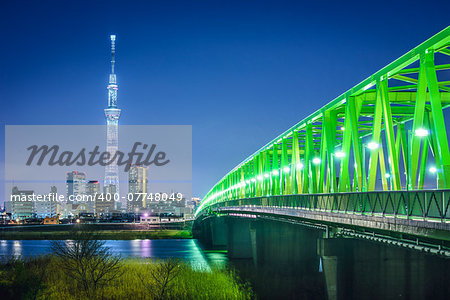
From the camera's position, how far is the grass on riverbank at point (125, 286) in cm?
3869

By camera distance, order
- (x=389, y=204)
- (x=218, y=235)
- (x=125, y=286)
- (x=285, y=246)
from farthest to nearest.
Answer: (x=218, y=235)
(x=285, y=246)
(x=125, y=286)
(x=389, y=204)

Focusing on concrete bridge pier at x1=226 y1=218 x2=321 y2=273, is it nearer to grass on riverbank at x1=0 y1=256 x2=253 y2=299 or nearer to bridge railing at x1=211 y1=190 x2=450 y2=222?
grass on riverbank at x1=0 y1=256 x2=253 y2=299

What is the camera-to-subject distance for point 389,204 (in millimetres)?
25547

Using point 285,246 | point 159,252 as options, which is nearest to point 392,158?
point 285,246

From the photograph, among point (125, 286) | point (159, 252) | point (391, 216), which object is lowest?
point (159, 252)

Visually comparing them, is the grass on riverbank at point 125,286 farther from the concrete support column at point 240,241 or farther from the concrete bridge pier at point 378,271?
the concrete support column at point 240,241

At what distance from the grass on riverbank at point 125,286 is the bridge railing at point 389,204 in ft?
33.8

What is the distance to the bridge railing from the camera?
1981 centimetres

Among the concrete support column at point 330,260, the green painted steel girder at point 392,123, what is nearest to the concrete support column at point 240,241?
the green painted steel girder at point 392,123

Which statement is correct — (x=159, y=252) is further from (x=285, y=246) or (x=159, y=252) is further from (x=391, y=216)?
(x=391, y=216)

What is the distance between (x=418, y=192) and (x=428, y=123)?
16023mm

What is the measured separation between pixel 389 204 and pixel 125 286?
24.9m

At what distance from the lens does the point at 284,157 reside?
56.0 metres

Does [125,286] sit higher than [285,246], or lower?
lower
